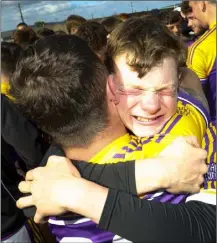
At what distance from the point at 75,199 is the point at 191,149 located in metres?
0.40

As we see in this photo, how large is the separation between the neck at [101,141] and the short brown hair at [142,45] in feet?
0.71

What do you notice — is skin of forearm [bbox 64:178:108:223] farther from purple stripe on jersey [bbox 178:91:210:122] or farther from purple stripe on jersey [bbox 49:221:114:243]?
purple stripe on jersey [bbox 178:91:210:122]

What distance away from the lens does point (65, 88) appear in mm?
1243

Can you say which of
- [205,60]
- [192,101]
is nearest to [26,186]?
[192,101]

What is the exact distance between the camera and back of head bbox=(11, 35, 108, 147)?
4.09ft

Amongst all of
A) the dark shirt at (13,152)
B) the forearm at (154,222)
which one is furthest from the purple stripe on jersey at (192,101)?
the dark shirt at (13,152)

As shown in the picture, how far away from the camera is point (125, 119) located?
1.42m

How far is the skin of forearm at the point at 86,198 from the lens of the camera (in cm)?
112

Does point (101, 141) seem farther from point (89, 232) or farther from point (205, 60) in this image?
point (205, 60)

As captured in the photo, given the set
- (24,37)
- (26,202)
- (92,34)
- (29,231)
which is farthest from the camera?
(24,37)

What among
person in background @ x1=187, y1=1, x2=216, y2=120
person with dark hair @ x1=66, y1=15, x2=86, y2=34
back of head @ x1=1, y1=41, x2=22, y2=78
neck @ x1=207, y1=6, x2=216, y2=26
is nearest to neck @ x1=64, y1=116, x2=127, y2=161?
person in background @ x1=187, y1=1, x2=216, y2=120

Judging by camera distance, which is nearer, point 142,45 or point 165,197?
point 165,197

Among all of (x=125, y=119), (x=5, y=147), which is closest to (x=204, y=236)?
(x=125, y=119)

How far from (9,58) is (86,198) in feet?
7.61
